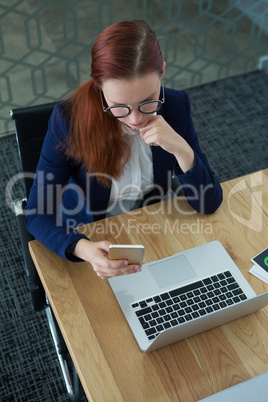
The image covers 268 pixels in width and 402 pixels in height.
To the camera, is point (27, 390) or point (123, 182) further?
point (27, 390)

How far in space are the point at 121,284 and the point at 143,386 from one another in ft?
0.88

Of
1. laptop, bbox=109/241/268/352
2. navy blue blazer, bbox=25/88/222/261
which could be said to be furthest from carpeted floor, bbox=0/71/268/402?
laptop, bbox=109/241/268/352

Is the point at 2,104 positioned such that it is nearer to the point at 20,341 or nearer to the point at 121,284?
the point at 20,341

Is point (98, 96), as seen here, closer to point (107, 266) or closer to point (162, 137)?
point (162, 137)

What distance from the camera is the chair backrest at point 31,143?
1.47m

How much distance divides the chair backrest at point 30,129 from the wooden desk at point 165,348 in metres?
0.35

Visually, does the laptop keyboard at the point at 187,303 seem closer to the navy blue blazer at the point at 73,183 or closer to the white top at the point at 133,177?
the navy blue blazer at the point at 73,183

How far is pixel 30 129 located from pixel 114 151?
0.93 feet

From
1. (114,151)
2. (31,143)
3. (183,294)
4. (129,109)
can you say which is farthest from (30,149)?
(183,294)

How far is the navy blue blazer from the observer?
1.35 meters

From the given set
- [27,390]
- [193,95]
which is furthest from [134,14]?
[27,390]

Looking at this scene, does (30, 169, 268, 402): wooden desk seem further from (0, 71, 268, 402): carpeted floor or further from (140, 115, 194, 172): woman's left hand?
(0, 71, 268, 402): carpeted floor

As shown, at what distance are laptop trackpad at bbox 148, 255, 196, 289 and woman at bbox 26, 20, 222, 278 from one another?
12 cm

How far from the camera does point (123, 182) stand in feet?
5.13
